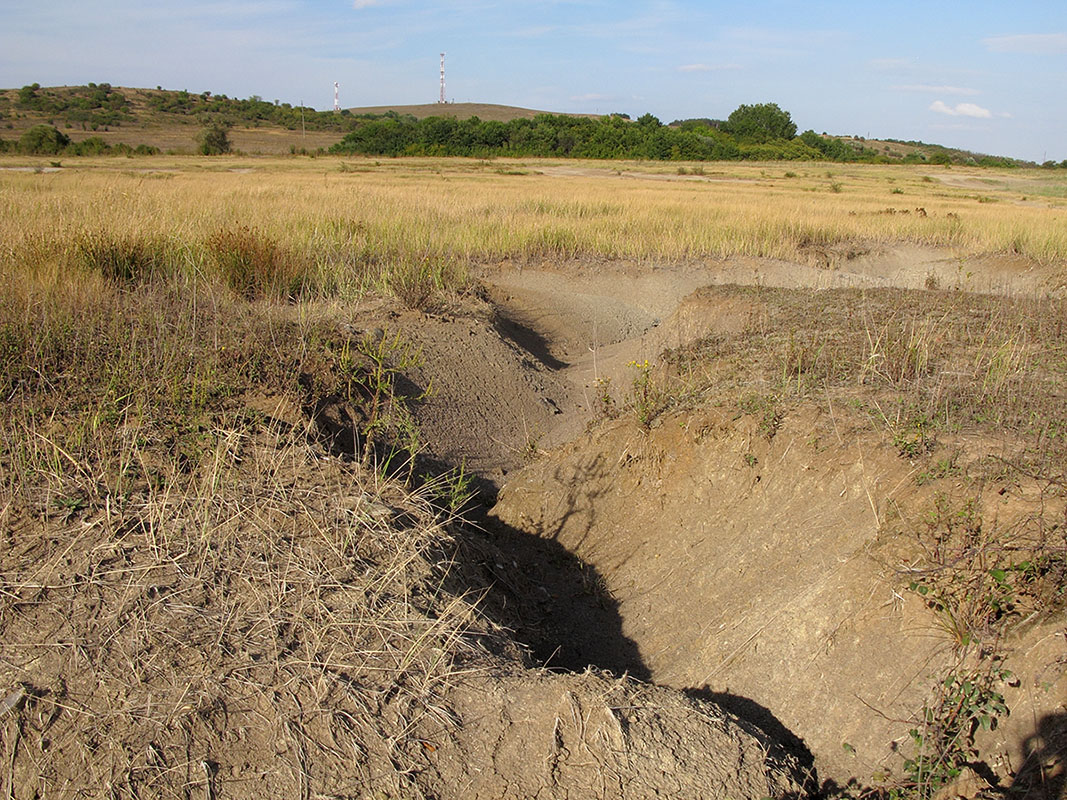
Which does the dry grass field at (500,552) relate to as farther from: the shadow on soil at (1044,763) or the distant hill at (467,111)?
the distant hill at (467,111)

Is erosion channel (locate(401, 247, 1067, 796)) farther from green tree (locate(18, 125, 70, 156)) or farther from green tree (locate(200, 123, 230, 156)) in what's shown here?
green tree (locate(200, 123, 230, 156))

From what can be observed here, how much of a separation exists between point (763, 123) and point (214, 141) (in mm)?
53596

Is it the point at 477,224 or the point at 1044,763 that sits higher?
the point at 477,224

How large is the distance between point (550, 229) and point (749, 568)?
10.8m

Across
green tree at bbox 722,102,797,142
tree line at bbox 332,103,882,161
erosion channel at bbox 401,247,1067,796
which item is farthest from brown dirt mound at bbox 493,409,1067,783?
green tree at bbox 722,102,797,142

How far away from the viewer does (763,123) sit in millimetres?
78625

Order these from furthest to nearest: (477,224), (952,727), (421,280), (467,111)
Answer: (467,111) → (477,224) → (421,280) → (952,727)

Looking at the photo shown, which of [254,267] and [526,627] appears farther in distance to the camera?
[254,267]

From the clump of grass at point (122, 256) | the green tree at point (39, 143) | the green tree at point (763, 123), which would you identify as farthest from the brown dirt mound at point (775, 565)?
the green tree at point (763, 123)

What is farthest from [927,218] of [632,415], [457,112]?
[457,112]

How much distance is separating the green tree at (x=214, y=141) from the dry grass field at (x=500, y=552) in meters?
52.3

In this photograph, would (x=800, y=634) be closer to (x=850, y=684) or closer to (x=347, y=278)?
(x=850, y=684)

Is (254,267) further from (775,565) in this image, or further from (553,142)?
(553,142)

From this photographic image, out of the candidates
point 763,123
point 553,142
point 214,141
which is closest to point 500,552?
point 214,141
